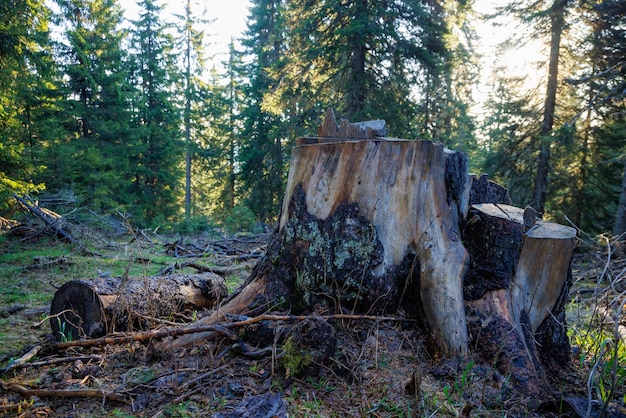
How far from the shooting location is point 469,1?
11789mm

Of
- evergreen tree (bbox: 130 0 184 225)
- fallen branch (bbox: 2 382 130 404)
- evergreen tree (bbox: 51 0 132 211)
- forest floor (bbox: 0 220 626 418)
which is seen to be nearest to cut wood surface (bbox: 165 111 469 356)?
forest floor (bbox: 0 220 626 418)

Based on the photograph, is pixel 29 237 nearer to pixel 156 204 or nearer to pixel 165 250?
pixel 165 250

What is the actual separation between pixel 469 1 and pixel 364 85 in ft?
14.8

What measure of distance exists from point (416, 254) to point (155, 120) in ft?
71.0

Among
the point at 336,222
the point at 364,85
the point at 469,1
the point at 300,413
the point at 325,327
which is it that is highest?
the point at 469,1

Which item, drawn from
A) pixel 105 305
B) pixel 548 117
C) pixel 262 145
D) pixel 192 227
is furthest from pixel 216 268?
pixel 262 145

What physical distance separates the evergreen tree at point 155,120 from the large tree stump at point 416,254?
18.8m

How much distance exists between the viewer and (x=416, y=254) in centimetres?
304

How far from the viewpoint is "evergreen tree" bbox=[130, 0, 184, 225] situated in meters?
20.3

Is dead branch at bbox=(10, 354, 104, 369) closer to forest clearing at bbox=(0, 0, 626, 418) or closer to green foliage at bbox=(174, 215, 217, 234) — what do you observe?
forest clearing at bbox=(0, 0, 626, 418)

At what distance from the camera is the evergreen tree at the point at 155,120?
66.7ft

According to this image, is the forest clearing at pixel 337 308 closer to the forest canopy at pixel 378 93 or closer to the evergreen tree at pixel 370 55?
the forest canopy at pixel 378 93

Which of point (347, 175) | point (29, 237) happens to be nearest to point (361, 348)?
point (347, 175)

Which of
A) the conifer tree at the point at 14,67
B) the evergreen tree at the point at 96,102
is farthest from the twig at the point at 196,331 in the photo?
the evergreen tree at the point at 96,102
